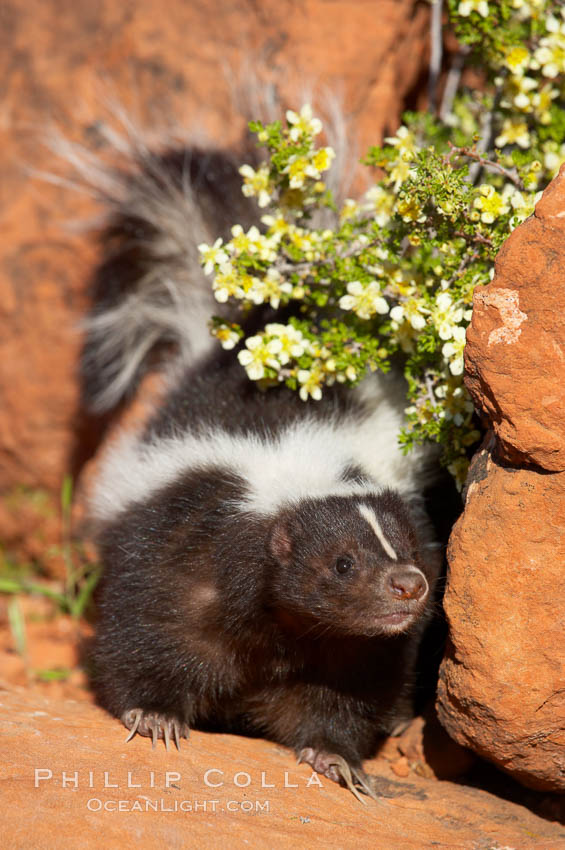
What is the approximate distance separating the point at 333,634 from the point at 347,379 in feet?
3.93

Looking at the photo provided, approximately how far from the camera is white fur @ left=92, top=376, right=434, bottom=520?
3852 millimetres

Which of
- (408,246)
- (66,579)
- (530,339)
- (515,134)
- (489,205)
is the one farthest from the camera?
(66,579)

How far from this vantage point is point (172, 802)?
3.08m

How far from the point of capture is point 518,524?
310cm

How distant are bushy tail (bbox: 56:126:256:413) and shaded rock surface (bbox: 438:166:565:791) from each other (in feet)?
7.65

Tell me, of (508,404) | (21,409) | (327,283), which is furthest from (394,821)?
(21,409)

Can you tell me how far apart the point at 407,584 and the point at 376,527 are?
0.89ft

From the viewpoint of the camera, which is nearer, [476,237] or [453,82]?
[476,237]

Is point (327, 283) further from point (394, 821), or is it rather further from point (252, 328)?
point (394, 821)

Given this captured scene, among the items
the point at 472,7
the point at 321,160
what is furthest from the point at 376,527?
the point at 472,7

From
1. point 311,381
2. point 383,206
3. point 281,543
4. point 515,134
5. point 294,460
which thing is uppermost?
point 515,134

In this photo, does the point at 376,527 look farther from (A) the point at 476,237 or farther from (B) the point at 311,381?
(A) the point at 476,237

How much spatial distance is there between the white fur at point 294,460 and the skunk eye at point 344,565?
1.04 ft

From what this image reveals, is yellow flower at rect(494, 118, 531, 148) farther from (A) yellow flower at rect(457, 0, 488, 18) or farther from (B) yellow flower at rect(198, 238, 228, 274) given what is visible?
(B) yellow flower at rect(198, 238, 228, 274)
